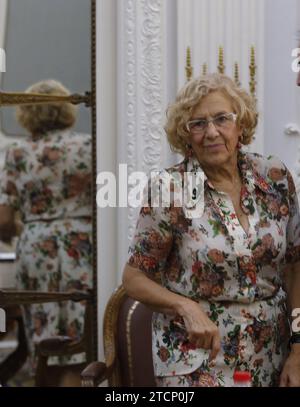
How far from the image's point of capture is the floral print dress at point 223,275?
2.32 m

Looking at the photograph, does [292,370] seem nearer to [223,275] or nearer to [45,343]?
[223,275]

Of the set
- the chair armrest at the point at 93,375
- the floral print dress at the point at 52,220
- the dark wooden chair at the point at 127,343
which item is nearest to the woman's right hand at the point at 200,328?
the chair armrest at the point at 93,375

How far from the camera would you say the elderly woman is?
232 cm

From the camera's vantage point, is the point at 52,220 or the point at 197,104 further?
the point at 52,220

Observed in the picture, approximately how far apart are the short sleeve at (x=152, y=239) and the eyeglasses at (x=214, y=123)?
191 mm

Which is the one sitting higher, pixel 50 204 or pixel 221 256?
pixel 50 204

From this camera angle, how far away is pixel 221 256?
2314 millimetres

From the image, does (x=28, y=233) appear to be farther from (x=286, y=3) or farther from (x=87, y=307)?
(x=286, y=3)

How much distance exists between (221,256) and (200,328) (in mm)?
209

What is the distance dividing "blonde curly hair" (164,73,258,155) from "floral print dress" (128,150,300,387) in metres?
0.10

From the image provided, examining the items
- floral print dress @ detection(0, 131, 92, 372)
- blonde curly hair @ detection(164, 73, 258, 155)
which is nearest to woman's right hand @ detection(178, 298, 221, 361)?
blonde curly hair @ detection(164, 73, 258, 155)

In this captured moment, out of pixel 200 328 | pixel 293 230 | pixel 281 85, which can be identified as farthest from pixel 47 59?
pixel 200 328

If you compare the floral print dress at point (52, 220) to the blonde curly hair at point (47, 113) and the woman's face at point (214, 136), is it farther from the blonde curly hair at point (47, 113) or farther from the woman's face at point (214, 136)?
the woman's face at point (214, 136)

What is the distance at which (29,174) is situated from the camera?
3.37 m
